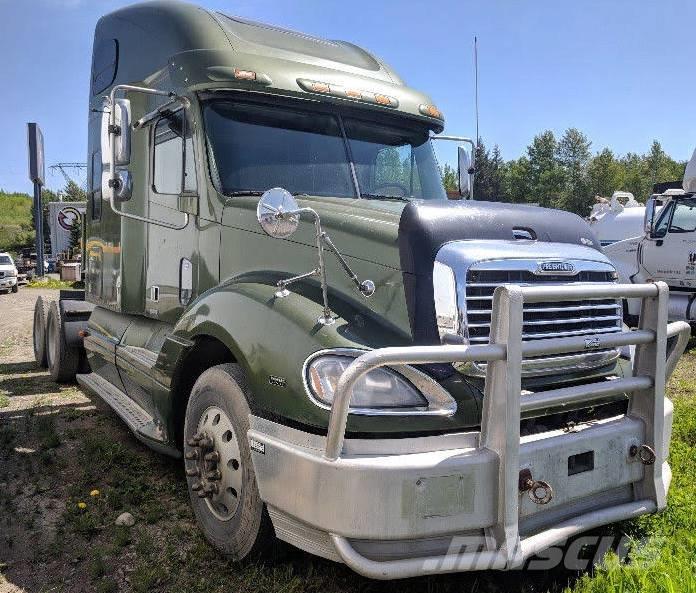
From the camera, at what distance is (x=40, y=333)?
8984 mm

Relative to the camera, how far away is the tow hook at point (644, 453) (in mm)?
3180

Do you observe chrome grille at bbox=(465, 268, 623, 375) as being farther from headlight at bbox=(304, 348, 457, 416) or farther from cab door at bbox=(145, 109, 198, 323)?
cab door at bbox=(145, 109, 198, 323)

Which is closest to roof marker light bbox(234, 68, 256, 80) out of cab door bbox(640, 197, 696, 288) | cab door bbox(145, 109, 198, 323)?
cab door bbox(145, 109, 198, 323)

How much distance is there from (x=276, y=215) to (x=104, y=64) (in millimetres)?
4114

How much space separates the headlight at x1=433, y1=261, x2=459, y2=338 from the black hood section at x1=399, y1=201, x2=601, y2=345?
2 cm

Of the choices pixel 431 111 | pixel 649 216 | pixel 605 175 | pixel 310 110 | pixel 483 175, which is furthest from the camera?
pixel 605 175

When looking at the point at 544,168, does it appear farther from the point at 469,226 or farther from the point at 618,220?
the point at 469,226

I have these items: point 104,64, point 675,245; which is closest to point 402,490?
point 104,64

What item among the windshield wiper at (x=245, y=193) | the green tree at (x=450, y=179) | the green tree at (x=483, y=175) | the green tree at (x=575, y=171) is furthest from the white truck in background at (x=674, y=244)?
the green tree at (x=575, y=171)

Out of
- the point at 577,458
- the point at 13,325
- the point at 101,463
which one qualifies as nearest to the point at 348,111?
the point at 577,458

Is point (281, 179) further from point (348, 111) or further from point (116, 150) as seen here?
point (116, 150)

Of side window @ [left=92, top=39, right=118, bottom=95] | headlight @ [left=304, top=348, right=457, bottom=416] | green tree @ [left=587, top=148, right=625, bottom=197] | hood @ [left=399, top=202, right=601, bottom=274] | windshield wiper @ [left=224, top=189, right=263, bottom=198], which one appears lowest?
headlight @ [left=304, top=348, right=457, bottom=416]

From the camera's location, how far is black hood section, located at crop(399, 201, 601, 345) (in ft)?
10.0

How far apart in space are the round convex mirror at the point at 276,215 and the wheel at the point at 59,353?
564 cm
